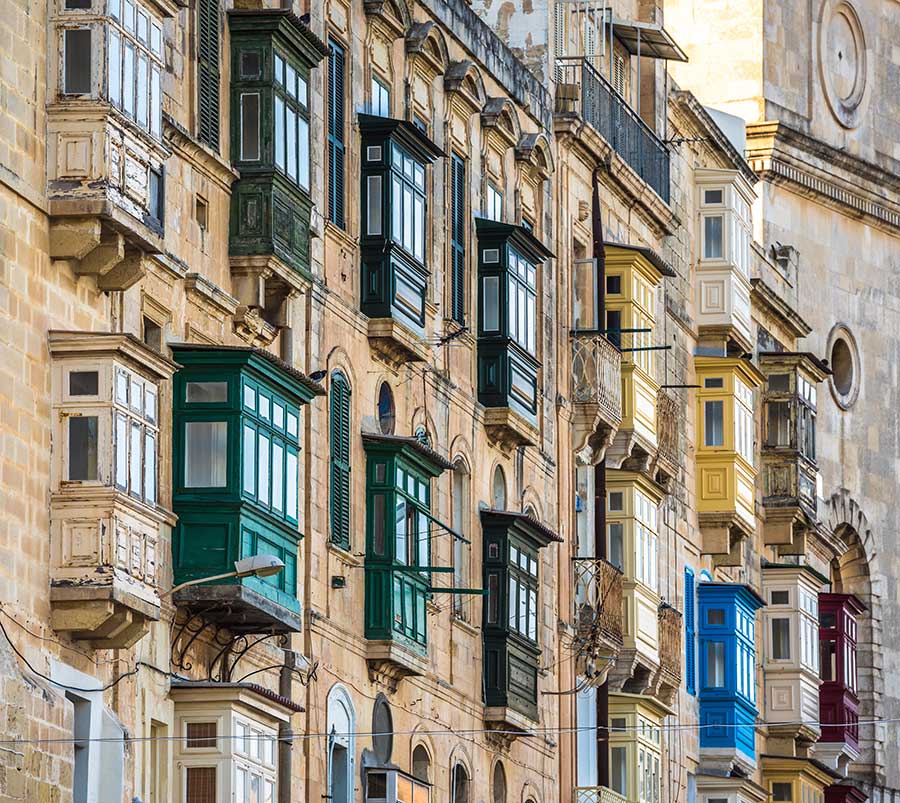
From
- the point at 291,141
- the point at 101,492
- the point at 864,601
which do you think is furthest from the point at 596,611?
the point at 864,601

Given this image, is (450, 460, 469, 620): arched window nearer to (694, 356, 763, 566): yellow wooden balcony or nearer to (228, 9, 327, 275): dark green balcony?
(228, 9, 327, 275): dark green balcony

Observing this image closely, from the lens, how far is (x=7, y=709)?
28938mm

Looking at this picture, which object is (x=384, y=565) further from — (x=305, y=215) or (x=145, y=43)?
(x=145, y=43)

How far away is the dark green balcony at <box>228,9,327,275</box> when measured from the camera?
3544 centimetres

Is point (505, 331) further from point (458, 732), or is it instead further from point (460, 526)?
point (458, 732)

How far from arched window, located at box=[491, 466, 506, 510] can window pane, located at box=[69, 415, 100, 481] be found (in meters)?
14.9

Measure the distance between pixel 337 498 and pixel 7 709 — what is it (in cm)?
969

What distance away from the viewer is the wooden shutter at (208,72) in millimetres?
34719

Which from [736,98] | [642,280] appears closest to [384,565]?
[642,280]

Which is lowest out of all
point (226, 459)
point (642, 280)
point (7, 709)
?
point (7, 709)

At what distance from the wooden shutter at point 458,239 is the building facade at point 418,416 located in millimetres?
91

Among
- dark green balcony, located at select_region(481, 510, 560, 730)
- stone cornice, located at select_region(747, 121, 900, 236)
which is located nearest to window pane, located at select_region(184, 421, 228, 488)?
dark green balcony, located at select_region(481, 510, 560, 730)

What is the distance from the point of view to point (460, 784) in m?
42.5

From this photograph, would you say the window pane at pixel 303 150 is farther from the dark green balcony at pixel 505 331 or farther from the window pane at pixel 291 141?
the dark green balcony at pixel 505 331
